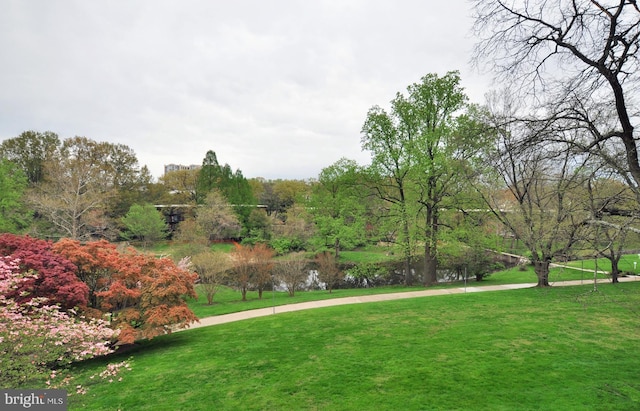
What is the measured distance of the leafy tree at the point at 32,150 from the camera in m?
33.2

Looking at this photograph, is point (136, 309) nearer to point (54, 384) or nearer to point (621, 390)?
point (54, 384)

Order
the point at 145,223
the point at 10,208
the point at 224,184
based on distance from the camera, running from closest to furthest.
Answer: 1. the point at 10,208
2. the point at 145,223
3. the point at 224,184

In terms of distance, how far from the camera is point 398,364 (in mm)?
7035

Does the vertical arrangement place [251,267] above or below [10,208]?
below

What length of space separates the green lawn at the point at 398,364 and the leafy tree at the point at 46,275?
1.86 metres

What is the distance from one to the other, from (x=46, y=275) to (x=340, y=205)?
18707mm

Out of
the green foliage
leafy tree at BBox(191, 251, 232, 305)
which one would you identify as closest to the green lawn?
leafy tree at BBox(191, 251, 232, 305)

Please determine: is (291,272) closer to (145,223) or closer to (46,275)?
(46,275)

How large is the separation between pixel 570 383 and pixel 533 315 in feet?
16.3

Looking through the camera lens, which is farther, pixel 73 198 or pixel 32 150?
pixel 32 150

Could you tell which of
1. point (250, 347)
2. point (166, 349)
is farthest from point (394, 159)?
point (166, 349)

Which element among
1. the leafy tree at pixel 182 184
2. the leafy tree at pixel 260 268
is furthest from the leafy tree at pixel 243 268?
the leafy tree at pixel 182 184

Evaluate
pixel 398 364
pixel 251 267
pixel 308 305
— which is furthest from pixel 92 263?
pixel 251 267

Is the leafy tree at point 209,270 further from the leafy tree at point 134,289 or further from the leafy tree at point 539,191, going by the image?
the leafy tree at point 539,191
